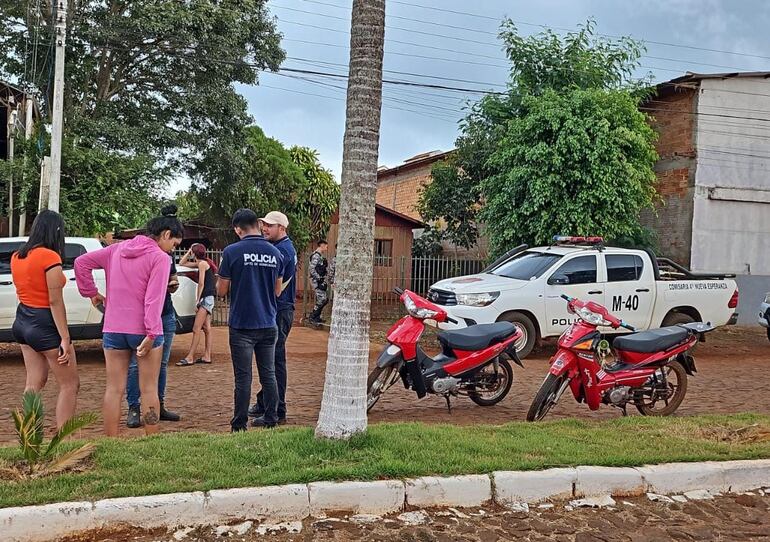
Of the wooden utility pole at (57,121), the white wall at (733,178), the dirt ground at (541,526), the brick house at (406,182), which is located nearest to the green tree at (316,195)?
the brick house at (406,182)

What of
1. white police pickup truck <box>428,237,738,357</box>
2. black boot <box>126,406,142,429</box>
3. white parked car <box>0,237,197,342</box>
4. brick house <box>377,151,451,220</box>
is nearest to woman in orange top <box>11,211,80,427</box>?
black boot <box>126,406,142,429</box>

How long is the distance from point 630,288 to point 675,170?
8.07m

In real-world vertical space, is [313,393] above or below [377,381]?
below

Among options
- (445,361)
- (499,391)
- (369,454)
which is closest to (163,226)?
(369,454)

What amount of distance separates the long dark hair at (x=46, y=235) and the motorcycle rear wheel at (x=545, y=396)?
13.7ft

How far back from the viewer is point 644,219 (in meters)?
19.8

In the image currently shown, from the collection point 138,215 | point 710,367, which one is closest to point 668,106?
point 710,367

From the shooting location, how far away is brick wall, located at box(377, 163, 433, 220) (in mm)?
27408

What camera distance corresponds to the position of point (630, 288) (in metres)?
11.9

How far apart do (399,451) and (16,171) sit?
1445cm

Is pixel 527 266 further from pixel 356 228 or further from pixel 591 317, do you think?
pixel 356 228

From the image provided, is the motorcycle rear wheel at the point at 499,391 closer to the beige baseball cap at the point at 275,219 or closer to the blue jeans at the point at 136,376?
the beige baseball cap at the point at 275,219

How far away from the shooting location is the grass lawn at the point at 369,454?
417 cm

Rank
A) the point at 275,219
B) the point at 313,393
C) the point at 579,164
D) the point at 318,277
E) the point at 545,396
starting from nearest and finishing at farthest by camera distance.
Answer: the point at 545,396 < the point at 275,219 < the point at 313,393 < the point at 579,164 < the point at 318,277
